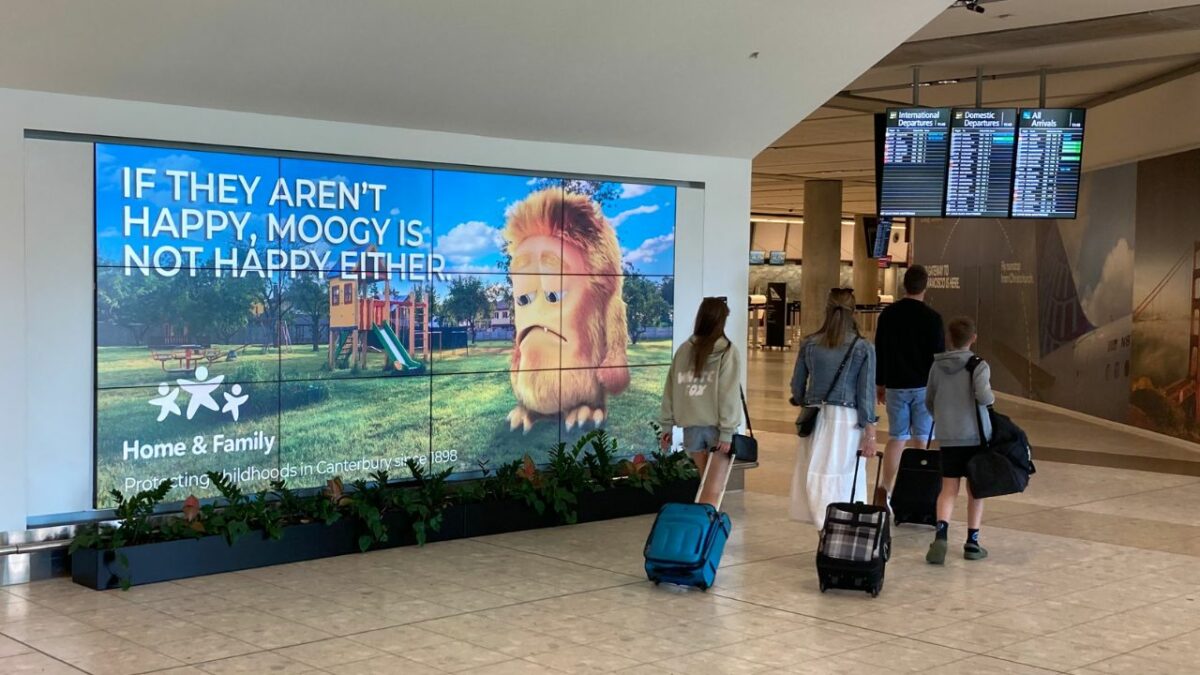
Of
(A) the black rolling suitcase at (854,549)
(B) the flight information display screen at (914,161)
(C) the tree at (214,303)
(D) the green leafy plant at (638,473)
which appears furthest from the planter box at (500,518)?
(B) the flight information display screen at (914,161)

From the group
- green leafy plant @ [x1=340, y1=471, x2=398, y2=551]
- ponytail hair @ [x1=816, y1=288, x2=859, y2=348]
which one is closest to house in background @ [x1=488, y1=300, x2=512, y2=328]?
green leafy plant @ [x1=340, y1=471, x2=398, y2=551]

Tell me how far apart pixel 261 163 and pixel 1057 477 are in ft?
26.6

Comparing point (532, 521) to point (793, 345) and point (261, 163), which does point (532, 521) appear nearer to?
point (261, 163)

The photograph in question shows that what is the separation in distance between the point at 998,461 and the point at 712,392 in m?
1.89

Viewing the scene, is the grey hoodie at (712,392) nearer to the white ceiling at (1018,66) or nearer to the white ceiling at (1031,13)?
the white ceiling at (1031,13)

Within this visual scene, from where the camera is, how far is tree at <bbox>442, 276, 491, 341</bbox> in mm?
8602

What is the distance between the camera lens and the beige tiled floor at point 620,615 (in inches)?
211

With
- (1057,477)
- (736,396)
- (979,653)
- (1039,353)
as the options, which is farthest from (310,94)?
(1039,353)

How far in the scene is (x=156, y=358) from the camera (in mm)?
7188

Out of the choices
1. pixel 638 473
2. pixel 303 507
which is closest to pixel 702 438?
pixel 638 473

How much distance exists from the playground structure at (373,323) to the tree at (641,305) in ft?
6.12

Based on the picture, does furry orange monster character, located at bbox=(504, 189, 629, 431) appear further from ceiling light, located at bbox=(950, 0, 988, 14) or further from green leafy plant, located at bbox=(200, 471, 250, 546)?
ceiling light, located at bbox=(950, 0, 988, 14)

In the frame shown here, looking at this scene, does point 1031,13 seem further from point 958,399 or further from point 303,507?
point 303,507

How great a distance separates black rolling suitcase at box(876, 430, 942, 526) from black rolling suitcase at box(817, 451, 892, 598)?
2.07 m
